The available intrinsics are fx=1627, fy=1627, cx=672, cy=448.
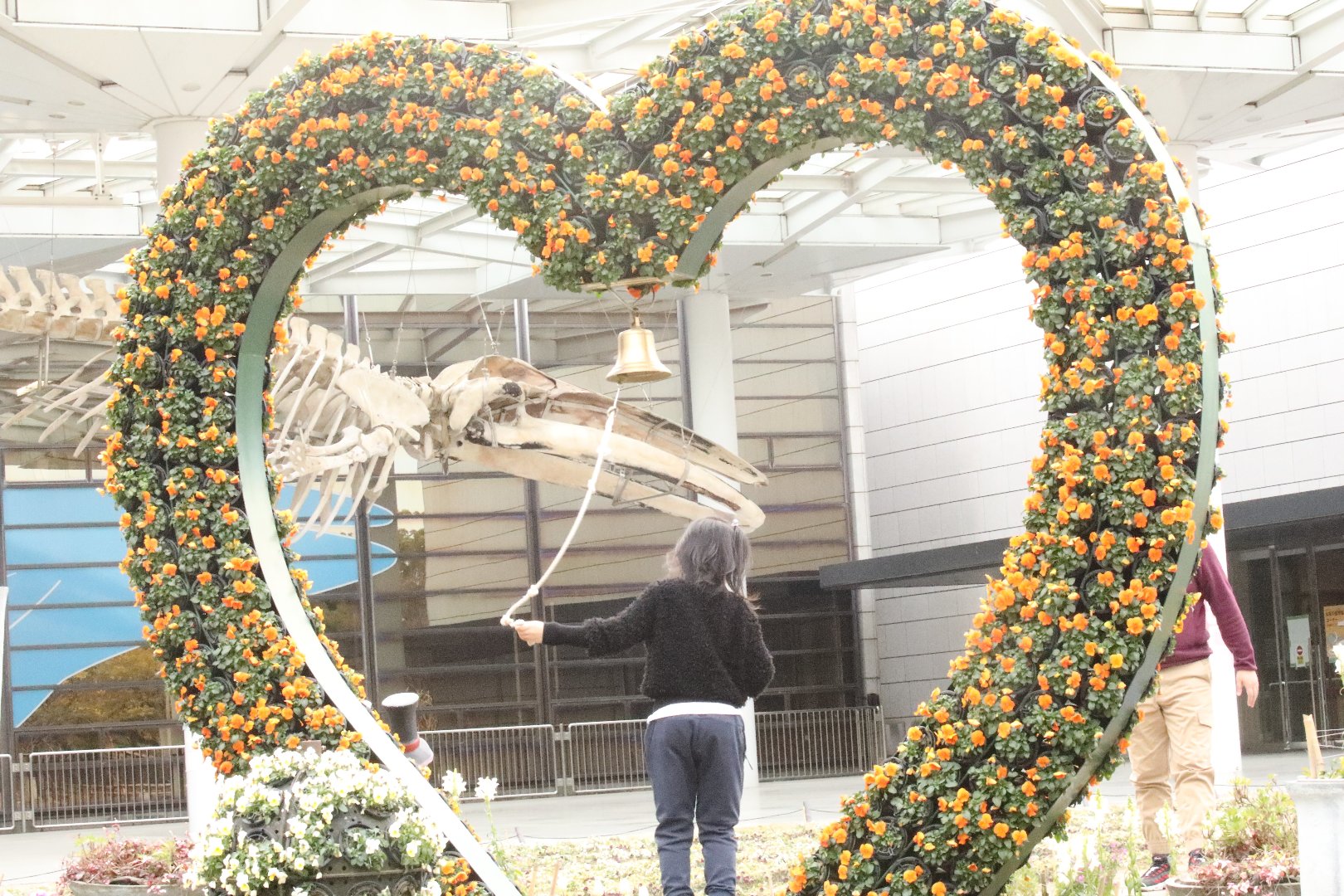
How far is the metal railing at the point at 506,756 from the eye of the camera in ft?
72.9

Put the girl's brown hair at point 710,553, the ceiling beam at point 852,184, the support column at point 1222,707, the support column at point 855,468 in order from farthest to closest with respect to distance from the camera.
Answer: the support column at point 855,468, the ceiling beam at point 852,184, the support column at point 1222,707, the girl's brown hair at point 710,553

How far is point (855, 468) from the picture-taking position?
2588 centimetres

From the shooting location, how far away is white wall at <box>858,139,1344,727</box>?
66.6ft

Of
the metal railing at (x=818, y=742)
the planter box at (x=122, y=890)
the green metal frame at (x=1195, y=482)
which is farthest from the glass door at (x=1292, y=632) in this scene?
the green metal frame at (x=1195, y=482)

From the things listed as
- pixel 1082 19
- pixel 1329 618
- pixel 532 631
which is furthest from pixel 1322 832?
pixel 1329 618

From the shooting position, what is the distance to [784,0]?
21.6ft

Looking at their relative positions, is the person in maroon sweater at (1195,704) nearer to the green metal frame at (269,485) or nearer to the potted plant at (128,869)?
the green metal frame at (269,485)

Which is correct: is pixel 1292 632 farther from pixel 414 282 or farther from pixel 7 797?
pixel 7 797

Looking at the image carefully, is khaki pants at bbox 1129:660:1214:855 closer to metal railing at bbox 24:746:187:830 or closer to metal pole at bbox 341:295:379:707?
metal railing at bbox 24:746:187:830

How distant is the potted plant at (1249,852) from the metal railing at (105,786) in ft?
50.3

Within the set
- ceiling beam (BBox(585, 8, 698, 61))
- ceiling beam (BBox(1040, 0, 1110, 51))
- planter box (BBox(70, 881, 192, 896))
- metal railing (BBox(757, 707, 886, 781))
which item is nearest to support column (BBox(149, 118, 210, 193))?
ceiling beam (BBox(585, 8, 698, 61))

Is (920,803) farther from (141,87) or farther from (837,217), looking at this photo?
(837,217)

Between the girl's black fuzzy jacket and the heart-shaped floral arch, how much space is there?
0.66 meters

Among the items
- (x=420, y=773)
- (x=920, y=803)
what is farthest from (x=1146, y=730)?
(x=420, y=773)
